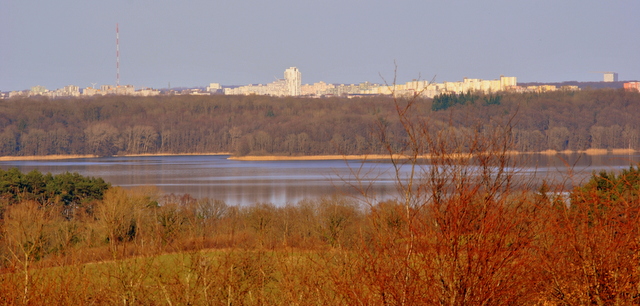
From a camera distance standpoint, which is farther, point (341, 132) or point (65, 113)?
point (65, 113)

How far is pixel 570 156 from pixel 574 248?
77.3 m

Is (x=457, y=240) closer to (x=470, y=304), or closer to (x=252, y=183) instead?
(x=470, y=304)

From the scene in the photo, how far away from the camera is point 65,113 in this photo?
4387 inches

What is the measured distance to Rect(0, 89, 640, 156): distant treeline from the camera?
84312 mm

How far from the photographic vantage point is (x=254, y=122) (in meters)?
107

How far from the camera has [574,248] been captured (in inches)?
170

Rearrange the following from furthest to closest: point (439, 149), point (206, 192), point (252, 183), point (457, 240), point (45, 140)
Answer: point (45, 140) < point (252, 183) < point (206, 192) < point (439, 149) < point (457, 240)

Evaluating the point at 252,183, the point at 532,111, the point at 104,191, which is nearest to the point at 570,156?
the point at 532,111

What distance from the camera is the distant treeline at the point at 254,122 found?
8431 cm

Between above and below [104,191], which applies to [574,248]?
above

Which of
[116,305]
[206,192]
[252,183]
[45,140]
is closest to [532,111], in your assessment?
[252,183]

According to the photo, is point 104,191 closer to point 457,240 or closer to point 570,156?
point 457,240

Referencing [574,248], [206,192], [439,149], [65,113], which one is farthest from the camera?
[65,113]

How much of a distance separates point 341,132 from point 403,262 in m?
88.4
